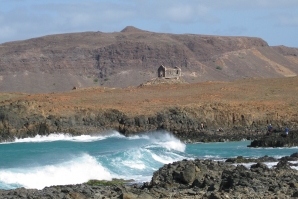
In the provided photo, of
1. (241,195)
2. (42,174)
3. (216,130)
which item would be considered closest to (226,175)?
(241,195)

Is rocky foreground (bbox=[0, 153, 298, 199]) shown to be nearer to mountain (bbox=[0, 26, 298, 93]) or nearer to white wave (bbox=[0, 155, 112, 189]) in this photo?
white wave (bbox=[0, 155, 112, 189])

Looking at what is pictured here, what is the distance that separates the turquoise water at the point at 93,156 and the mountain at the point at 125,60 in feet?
232

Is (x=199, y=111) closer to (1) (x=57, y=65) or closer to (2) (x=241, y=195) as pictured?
(2) (x=241, y=195)

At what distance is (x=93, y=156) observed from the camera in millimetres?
32000

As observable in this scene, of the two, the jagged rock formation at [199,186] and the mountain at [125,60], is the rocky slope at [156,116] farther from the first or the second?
the mountain at [125,60]

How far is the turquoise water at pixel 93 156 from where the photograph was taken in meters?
25.4

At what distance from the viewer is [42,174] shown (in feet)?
83.1

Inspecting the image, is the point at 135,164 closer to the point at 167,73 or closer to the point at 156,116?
the point at 156,116

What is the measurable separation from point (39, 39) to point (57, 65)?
20.3 metres

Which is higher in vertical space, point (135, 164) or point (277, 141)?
point (277, 141)

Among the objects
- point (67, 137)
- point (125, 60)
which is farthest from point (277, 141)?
point (125, 60)

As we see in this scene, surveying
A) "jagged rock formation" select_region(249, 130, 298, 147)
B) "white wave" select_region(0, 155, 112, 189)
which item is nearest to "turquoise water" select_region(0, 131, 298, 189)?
"white wave" select_region(0, 155, 112, 189)

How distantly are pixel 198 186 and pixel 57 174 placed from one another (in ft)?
23.4

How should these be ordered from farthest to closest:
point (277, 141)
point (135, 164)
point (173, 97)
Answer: point (173, 97)
point (277, 141)
point (135, 164)
